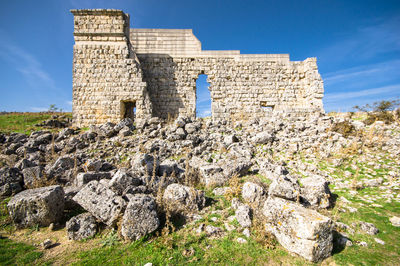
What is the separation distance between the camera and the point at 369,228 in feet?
11.1

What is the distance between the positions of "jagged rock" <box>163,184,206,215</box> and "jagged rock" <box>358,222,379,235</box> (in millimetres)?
2940

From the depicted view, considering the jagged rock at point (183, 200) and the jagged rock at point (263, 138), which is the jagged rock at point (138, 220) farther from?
the jagged rock at point (263, 138)

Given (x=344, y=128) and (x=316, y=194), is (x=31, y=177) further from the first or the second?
(x=344, y=128)

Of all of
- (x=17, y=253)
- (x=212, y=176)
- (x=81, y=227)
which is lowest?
(x=17, y=253)

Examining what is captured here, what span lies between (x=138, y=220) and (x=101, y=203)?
84 cm

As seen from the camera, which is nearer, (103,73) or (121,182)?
(121,182)

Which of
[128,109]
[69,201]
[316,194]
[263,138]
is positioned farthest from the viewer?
[128,109]

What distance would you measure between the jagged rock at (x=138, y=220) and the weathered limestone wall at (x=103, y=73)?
26.3ft

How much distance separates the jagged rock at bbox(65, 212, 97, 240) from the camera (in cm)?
320

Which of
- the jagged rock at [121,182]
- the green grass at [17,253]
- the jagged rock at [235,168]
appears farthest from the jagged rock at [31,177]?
the jagged rock at [235,168]

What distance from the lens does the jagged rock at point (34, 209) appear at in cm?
350

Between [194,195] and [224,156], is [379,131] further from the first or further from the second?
[194,195]

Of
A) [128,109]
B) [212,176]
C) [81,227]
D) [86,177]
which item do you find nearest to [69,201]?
[86,177]

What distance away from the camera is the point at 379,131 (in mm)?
7336
